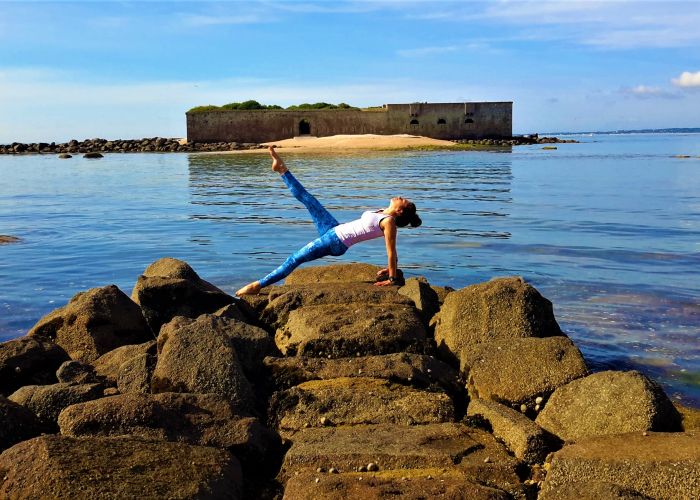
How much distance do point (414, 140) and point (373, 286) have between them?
53624 mm

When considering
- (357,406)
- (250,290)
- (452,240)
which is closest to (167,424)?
(357,406)

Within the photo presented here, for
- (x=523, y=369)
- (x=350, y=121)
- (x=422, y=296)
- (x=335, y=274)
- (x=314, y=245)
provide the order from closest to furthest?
(x=523, y=369) < (x=422, y=296) < (x=335, y=274) < (x=314, y=245) < (x=350, y=121)

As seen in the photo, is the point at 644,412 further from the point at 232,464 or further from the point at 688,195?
the point at 688,195

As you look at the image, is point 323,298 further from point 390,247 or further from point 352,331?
point 390,247

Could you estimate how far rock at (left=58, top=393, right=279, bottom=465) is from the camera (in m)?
3.67

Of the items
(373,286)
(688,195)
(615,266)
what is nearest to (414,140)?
(688,195)

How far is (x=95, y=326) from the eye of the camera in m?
5.88

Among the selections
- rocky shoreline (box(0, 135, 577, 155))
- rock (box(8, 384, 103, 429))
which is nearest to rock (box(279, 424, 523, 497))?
rock (box(8, 384, 103, 429))

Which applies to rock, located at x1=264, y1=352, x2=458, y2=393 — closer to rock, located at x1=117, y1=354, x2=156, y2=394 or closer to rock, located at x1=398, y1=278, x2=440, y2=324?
rock, located at x1=117, y1=354, x2=156, y2=394

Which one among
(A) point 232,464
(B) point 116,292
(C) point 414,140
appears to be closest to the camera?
(A) point 232,464

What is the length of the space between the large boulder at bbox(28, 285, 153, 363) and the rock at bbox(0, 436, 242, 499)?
2660 millimetres

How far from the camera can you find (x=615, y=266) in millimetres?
10609

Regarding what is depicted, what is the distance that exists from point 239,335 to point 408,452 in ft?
5.96

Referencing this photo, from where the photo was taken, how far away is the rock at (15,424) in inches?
148
